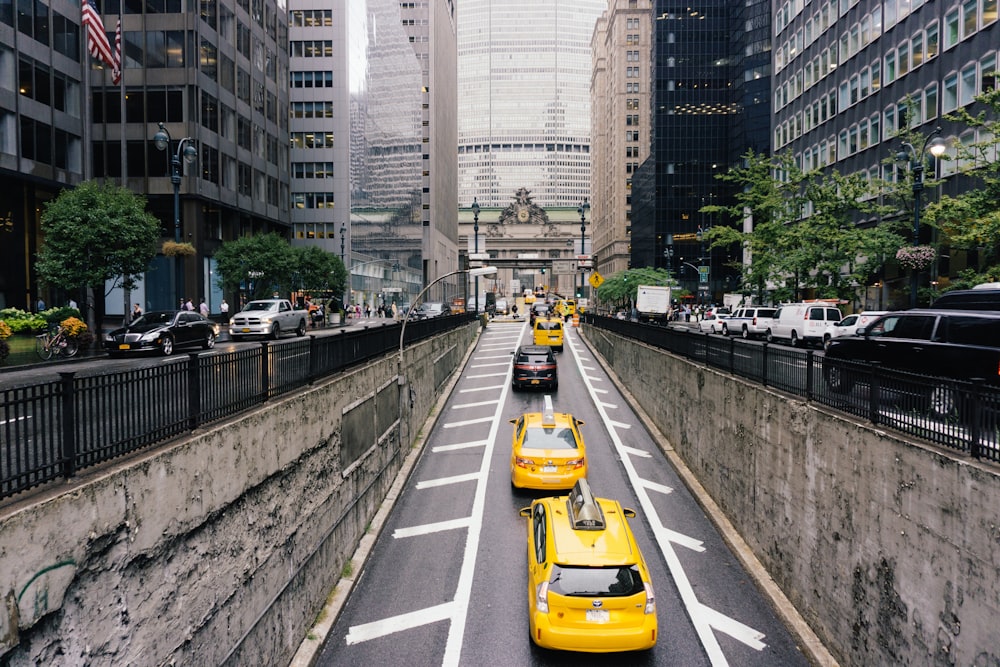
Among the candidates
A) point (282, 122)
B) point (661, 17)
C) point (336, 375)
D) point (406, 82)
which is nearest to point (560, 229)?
point (661, 17)

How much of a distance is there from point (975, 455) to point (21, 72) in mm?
48845

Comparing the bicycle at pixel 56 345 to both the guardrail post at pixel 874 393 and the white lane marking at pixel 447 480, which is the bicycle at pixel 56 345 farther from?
the guardrail post at pixel 874 393

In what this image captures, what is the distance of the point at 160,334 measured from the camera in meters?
23.8

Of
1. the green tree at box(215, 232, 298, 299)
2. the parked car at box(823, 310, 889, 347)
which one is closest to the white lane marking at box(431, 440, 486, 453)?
the parked car at box(823, 310, 889, 347)

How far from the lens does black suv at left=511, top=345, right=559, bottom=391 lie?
103 ft

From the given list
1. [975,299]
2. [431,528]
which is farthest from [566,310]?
[975,299]

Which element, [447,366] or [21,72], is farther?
[21,72]

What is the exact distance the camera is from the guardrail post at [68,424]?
629 cm

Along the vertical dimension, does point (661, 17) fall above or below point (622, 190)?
above

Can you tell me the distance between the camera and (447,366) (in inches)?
1363

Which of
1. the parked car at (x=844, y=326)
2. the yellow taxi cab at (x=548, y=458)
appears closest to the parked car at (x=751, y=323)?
the parked car at (x=844, y=326)

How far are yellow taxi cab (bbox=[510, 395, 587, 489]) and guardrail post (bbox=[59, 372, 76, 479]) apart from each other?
1215cm

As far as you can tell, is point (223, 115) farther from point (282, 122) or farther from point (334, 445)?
point (334, 445)

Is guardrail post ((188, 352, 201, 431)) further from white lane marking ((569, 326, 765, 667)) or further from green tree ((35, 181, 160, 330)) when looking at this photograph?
green tree ((35, 181, 160, 330))
